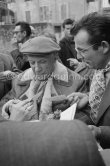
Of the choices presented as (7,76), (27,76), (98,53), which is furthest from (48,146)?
(7,76)

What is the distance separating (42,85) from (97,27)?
0.83m

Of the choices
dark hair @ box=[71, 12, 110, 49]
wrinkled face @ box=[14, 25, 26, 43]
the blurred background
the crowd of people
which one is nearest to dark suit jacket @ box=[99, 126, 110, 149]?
the crowd of people

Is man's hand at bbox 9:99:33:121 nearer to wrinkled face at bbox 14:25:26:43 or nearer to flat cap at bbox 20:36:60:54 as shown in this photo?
flat cap at bbox 20:36:60:54

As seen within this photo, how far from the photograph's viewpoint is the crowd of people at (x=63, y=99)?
0.67m

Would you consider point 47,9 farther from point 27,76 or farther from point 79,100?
point 79,100

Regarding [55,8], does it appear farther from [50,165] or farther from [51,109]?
[50,165]

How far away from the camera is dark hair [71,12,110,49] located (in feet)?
5.77

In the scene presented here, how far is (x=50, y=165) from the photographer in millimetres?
648

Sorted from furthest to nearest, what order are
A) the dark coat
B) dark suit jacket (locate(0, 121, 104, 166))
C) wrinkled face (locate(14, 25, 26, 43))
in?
the dark coat
wrinkled face (locate(14, 25, 26, 43))
dark suit jacket (locate(0, 121, 104, 166))

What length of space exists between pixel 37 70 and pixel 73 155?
1.76 meters

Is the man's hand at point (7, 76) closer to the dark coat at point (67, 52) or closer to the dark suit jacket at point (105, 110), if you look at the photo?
the dark suit jacket at point (105, 110)

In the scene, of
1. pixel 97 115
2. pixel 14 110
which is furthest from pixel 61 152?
pixel 14 110

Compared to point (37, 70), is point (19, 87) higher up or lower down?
lower down

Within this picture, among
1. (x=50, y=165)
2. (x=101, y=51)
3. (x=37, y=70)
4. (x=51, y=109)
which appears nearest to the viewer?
(x=50, y=165)
